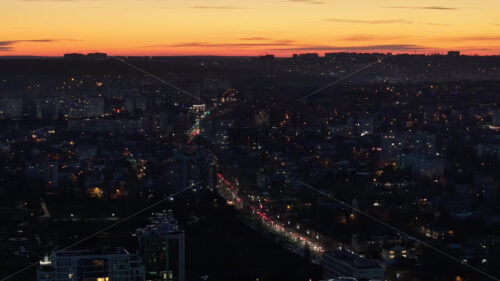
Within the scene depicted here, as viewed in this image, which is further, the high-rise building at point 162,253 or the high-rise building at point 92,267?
the high-rise building at point 162,253

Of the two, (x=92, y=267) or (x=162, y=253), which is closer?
(x=92, y=267)

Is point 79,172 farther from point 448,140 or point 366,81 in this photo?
point 366,81

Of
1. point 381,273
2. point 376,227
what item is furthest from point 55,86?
point 381,273

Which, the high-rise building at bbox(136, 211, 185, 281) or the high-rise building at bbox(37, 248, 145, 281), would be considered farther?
the high-rise building at bbox(136, 211, 185, 281)

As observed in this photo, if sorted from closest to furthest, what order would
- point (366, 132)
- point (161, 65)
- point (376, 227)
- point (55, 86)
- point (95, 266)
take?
point (95, 266) → point (376, 227) → point (366, 132) → point (55, 86) → point (161, 65)
